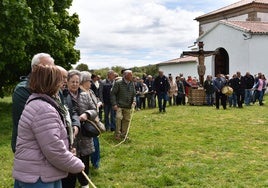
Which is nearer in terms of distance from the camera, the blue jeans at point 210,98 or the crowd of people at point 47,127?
the crowd of people at point 47,127

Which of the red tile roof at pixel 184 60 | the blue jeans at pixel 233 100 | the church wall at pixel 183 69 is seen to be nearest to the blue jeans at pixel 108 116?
the blue jeans at pixel 233 100

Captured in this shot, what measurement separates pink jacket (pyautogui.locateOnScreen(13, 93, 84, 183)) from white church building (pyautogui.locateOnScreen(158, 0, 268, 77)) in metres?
31.9

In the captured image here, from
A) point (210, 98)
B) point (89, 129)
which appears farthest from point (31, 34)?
point (210, 98)

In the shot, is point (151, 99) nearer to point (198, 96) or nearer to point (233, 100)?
point (198, 96)

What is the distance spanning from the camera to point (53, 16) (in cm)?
1850

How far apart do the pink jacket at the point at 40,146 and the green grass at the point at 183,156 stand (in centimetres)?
366

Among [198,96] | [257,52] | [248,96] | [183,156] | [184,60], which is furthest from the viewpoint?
[184,60]

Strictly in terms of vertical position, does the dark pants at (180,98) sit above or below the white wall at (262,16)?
below

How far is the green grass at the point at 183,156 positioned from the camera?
7.02m

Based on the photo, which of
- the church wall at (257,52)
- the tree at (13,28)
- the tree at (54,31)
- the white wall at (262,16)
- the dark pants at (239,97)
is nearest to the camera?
the tree at (13,28)

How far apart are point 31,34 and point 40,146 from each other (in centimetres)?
1296

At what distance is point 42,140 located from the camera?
3.11 m

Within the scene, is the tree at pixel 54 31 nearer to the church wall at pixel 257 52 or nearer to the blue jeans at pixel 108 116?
the blue jeans at pixel 108 116

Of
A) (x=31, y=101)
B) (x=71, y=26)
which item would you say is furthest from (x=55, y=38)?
(x=31, y=101)
